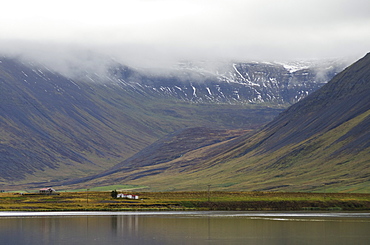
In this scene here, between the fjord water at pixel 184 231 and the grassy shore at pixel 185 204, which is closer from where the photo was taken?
the fjord water at pixel 184 231

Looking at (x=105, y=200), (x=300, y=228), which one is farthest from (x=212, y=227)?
(x=105, y=200)

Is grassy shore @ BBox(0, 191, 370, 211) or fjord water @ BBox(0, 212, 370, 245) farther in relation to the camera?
grassy shore @ BBox(0, 191, 370, 211)

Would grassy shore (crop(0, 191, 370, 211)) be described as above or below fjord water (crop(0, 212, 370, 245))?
above

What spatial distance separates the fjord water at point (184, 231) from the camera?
94.8m

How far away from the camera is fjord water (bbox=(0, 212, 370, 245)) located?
94.8m

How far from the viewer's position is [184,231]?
10681cm

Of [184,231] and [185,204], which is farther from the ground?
[185,204]

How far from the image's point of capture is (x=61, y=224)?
120 m

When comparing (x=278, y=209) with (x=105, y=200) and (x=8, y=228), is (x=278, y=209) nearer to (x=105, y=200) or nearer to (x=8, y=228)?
(x=105, y=200)

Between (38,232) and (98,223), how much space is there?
18004mm

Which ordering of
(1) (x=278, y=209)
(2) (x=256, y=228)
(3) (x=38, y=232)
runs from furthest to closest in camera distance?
(1) (x=278, y=209)
(2) (x=256, y=228)
(3) (x=38, y=232)

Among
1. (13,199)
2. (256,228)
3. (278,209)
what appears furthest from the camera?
(13,199)

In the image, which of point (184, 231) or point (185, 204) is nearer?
point (184, 231)

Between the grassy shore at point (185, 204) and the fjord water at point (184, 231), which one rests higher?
the grassy shore at point (185, 204)
